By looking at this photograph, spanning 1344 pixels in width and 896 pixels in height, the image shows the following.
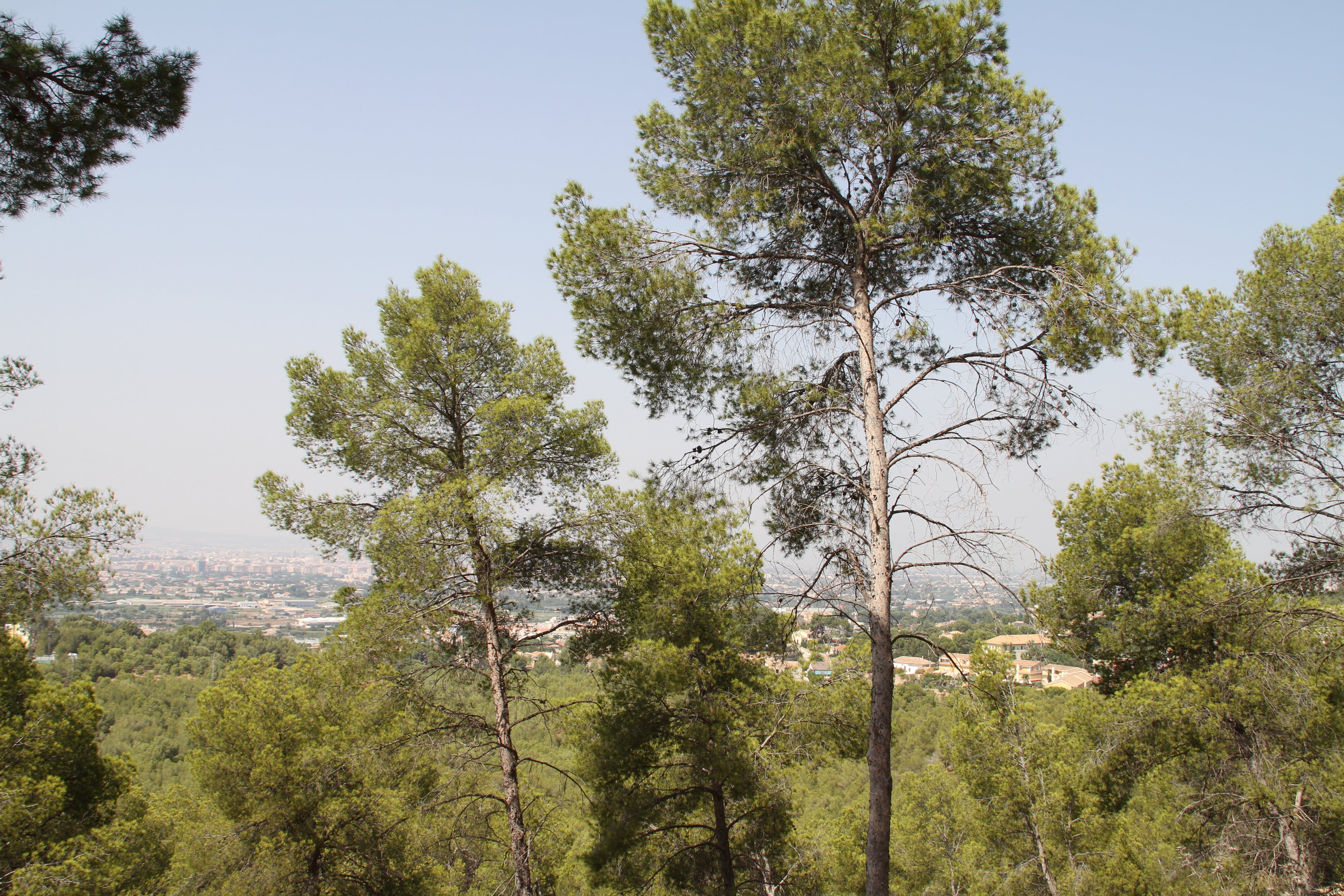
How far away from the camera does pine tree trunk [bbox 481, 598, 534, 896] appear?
6.98 metres

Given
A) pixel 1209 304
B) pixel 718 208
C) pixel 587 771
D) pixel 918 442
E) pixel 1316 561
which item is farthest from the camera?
pixel 587 771

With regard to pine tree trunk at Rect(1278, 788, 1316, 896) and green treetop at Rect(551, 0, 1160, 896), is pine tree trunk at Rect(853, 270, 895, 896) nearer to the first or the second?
green treetop at Rect(551, 0, 1160, 896)

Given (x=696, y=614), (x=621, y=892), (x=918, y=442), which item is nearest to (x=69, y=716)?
(x=621, y=892)

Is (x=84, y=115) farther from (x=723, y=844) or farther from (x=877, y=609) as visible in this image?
(x=723, y=844)

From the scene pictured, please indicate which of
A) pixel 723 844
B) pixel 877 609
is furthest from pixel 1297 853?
pixel 877 609

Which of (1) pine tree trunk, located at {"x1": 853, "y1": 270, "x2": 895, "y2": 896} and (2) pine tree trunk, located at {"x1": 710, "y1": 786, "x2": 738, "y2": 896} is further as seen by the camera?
(2) pine tree trunk, located at {"x1": 710, "y1": 786, "x2": 738, "y2": 896}

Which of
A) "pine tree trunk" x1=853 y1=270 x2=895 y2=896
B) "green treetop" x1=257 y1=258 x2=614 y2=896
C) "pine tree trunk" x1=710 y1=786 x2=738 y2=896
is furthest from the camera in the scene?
"pine tree trunk" x1=710 y1=786 x2=738 y2=896

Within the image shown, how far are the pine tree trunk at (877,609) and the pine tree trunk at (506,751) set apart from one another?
3.95 metres

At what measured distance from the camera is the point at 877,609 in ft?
15.6

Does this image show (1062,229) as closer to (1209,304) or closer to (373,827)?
(1209,304)

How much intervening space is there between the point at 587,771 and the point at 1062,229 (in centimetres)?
790

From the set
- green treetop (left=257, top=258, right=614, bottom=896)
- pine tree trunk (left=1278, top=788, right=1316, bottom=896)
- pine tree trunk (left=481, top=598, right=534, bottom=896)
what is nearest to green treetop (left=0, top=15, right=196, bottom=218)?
green treetop (left=257, top=258, right=614, bottom=896)

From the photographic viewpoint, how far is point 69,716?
9.30 meters

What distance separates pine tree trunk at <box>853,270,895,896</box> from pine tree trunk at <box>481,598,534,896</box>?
3.95 meters
